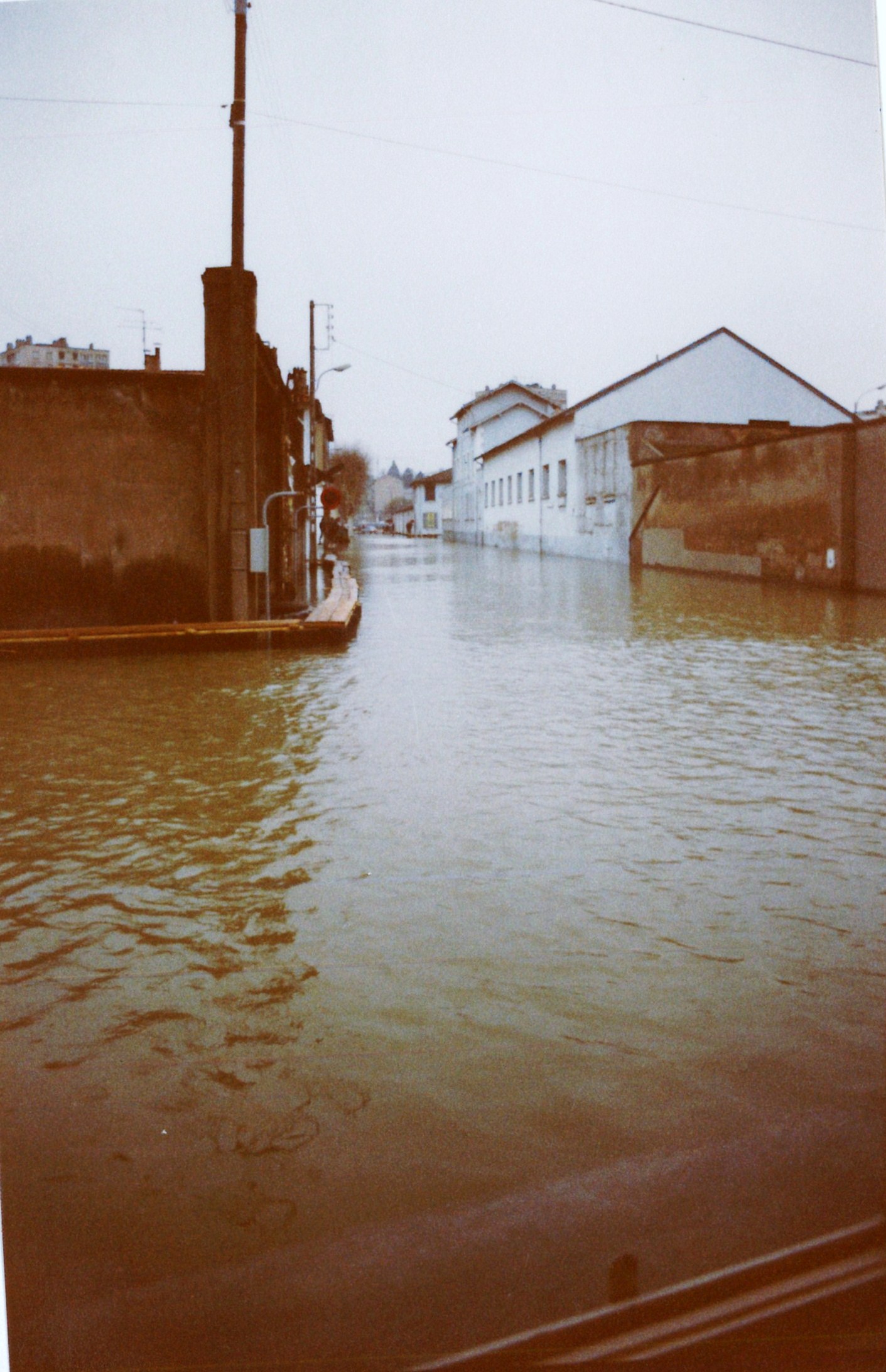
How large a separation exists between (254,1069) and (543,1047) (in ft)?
2.27

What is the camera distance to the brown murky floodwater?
207cm

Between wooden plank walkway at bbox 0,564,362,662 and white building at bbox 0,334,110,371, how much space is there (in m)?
2.57

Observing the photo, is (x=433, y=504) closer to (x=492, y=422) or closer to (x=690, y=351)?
(x=492, y=422)

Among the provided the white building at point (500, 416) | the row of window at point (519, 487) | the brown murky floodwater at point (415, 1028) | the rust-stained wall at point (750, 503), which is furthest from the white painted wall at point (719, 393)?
the brown murky floodwater at point (415, 1028)

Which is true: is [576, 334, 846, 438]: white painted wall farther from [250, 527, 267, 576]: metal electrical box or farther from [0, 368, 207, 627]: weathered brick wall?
[250, 527, 267, 576]: metal electrical box

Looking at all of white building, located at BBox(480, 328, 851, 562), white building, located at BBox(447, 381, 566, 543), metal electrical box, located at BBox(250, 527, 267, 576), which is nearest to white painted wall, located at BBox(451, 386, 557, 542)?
white building, located at BBox(447, 381, 566, 543)

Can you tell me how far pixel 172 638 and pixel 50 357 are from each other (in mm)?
2843

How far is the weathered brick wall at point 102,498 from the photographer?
41.0ft

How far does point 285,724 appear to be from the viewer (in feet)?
24.8

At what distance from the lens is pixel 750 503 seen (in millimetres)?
21688

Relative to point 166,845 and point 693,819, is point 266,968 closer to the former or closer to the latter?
point 166,845

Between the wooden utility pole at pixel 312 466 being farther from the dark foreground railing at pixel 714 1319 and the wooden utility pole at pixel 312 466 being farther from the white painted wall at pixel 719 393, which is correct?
the dark foreground railing at pixel 714 1319

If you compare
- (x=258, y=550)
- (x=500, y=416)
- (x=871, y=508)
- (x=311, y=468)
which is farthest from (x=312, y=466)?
(x=258, y=550)

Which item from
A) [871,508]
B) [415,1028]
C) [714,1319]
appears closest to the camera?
[714,1319]
